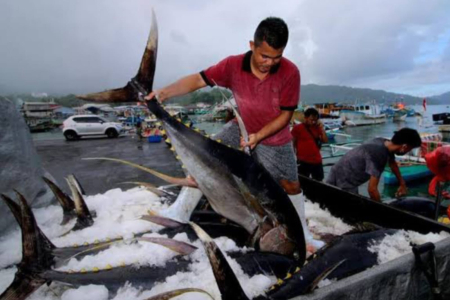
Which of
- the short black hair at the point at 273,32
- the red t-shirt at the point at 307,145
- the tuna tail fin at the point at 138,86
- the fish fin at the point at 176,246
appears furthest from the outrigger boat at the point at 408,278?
the red t-shirt at the point at 307,145

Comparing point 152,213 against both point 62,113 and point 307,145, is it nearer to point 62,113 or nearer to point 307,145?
point 307,145

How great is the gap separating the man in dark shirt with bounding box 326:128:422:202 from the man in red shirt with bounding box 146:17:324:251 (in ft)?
5.07

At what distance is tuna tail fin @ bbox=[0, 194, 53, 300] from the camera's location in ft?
5.75

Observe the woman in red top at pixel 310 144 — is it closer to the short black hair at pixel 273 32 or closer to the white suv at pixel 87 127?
the short black hair at pixel 273 32

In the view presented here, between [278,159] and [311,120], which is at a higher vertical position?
[311,120]

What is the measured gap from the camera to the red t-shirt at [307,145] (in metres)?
5.45

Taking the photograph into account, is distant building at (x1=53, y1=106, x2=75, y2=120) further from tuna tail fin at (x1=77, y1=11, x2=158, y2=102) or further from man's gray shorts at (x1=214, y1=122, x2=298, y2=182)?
man's gray shorts at (x1=214, y1=122, x2=298, y2=182)

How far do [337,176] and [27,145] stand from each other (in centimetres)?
434

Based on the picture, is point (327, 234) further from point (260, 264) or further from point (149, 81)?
point (149, 81)

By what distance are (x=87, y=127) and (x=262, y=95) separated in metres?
21.3

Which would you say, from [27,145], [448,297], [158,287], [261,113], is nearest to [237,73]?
[261,113]

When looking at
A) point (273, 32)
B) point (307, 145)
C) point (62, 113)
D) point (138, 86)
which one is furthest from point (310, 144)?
point (62, 113)

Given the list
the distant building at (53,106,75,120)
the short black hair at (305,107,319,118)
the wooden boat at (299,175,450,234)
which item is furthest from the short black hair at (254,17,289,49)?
the distant building at (53,106,75,120)

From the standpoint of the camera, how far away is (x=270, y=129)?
231 centimetres
